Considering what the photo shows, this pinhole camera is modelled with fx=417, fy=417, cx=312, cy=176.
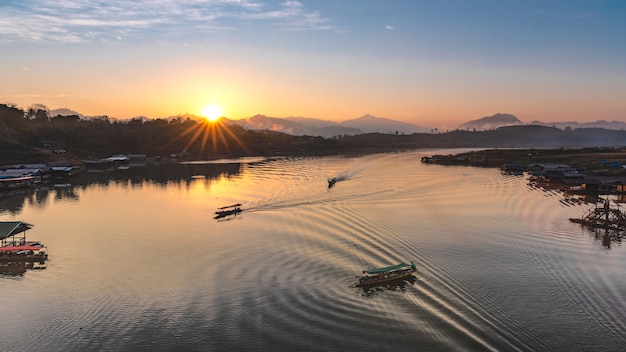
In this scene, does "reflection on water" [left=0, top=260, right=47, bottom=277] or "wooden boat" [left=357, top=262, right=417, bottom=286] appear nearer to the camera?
"wooden boat" [left=357, top=262, right=417, bottom=286]

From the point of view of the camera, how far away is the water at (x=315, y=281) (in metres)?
18.0

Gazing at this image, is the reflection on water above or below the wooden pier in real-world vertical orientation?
below

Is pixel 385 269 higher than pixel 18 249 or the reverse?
higher

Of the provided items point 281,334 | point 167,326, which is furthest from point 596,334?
point 167,326

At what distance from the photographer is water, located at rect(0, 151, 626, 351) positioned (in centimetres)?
1800

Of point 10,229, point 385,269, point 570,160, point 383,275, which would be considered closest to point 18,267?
point 10,229

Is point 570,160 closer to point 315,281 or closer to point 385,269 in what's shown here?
point 385,269

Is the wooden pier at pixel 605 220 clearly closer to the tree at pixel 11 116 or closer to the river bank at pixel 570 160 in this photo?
the river bank at pixel 570 160

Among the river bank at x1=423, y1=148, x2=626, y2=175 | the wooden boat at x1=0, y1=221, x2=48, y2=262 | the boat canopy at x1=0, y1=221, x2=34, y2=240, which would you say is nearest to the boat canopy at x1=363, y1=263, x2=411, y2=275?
the wooden boat at x1=0, y1=221, x2=48, y2=262

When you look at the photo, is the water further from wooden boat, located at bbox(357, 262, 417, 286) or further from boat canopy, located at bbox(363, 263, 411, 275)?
boat canopy, located at bbox(363, 263, 411, 275)

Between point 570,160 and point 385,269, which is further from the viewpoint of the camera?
point 570,160

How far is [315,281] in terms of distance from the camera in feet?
77.8

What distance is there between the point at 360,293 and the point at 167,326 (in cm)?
976

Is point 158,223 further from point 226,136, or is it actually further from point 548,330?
point 226,136
